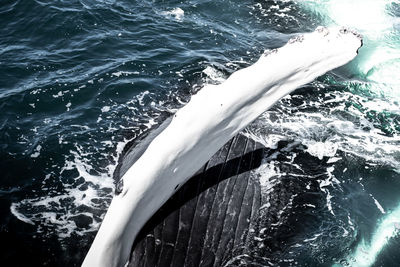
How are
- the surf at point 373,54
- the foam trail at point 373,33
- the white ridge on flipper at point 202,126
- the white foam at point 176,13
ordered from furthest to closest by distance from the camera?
1. the white foam at point 176,13
2. the foam trail at point 373,33
3. the surf at point 373,54
4. the white ridge on flipper at point 202,126

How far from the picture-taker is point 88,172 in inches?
327

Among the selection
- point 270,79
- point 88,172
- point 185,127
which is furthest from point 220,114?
point 88,172

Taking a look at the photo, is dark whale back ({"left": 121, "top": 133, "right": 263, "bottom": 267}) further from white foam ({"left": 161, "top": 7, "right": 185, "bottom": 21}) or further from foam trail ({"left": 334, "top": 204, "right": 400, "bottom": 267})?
white foam ({"left": 161, "top": 7, "right": 185, "bottom": 21})

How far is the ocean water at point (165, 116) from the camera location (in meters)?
7.25

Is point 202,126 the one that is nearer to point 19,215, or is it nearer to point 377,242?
point 19,215

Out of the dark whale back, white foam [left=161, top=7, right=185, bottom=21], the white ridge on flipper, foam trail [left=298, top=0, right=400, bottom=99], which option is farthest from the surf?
white foam [left=161, top=7, right=185, bottom=21]

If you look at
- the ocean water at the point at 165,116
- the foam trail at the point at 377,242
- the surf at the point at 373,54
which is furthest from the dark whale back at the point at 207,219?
the surf at the point at 373,54

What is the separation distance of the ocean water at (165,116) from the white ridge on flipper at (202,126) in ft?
7.45

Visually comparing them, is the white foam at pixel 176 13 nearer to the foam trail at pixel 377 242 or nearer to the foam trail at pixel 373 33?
the foam trail at pixel 373 33

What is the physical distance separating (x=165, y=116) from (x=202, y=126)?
508 centimetres

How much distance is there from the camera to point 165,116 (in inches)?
381

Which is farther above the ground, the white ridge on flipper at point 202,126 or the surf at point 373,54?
the white ridge on flipper at point 202,126

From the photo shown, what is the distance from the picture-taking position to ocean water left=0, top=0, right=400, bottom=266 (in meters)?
7.25

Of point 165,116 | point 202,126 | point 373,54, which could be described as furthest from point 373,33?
point 202,126
